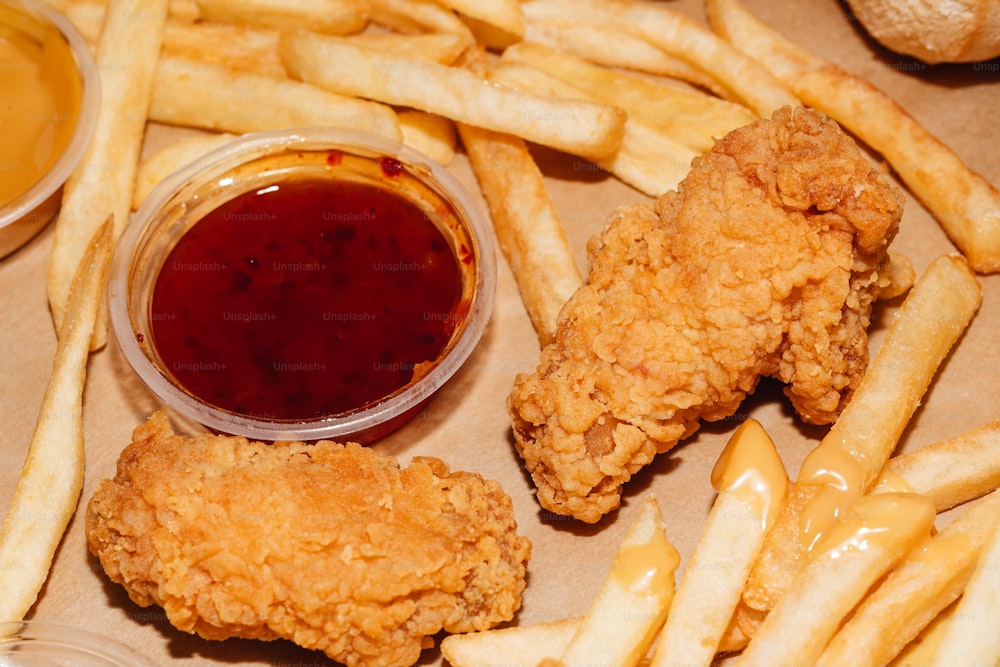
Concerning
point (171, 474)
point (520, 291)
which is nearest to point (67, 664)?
point (171, 474)

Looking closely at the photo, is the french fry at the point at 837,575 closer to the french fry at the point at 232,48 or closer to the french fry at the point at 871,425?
the french fry at the point at 871,425

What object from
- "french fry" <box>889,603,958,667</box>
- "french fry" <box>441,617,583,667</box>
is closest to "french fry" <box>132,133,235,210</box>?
"french fry" <box>441,617,583,667</box>

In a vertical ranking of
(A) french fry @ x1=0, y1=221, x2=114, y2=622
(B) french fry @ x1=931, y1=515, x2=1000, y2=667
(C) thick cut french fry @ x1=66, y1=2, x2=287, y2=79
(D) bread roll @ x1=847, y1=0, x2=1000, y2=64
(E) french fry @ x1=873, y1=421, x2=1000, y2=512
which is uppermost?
(D) bread roll @ x1=847, y1=0, x2=1000, y2=64

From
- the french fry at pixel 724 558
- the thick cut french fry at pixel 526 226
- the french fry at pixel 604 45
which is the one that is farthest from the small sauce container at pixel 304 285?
the french fry at pixel 724 558

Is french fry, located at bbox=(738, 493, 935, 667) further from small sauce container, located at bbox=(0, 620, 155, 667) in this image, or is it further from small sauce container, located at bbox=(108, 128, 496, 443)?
small sauce container, located at bbox=(0, 620, 155, 667)

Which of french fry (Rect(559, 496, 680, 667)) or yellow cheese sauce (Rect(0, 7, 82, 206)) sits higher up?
yellow cheese sauce (Rect(0, 7, 82, 206))
